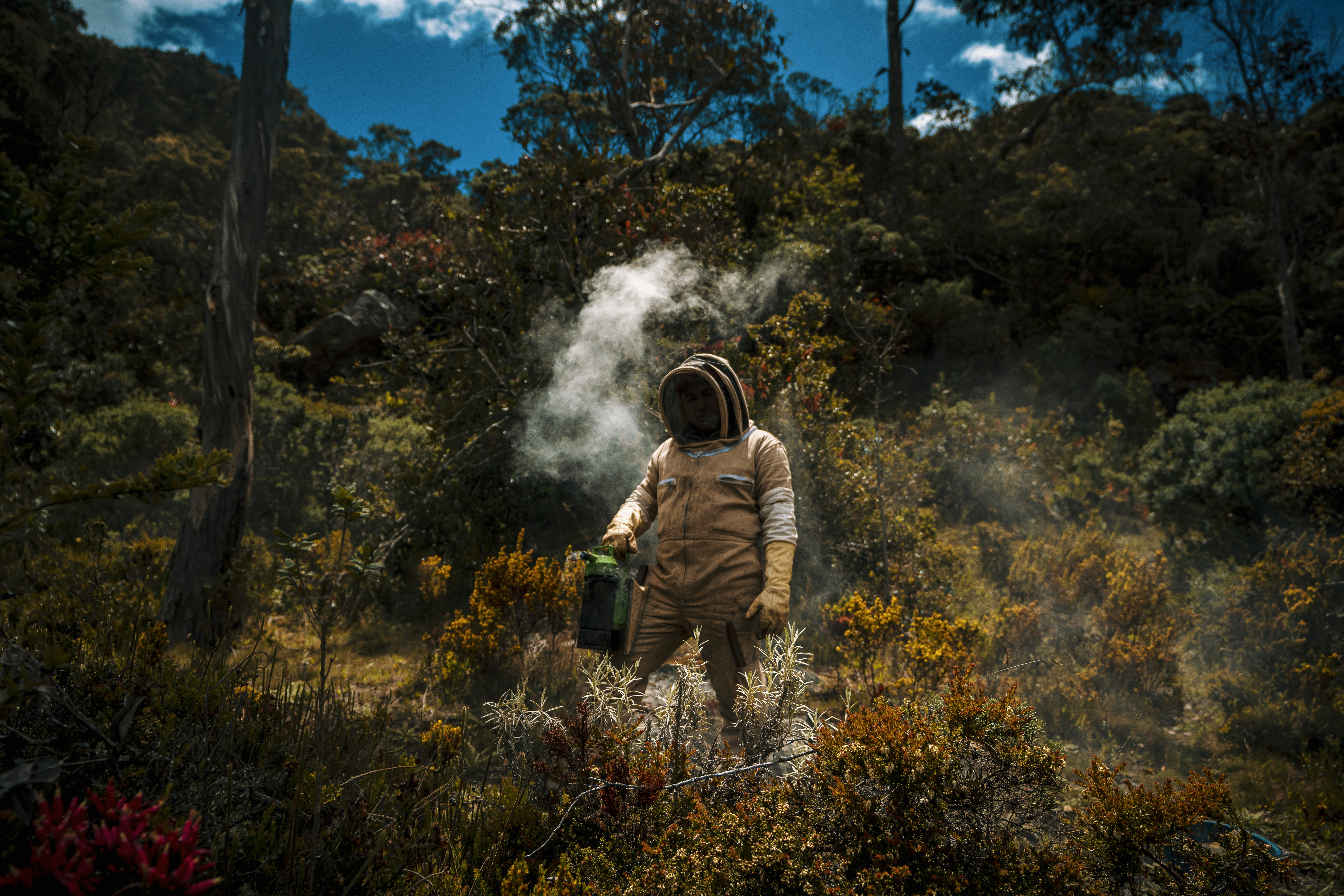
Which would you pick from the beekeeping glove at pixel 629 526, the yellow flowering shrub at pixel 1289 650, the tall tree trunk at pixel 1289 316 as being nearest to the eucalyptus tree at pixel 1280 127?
the tall tree trunk at pixel 1289 316

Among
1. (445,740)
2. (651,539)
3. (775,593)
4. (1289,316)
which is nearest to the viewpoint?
(445,740)

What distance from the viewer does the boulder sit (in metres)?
11.2

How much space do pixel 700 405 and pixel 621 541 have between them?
0.85 meters

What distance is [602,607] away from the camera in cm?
290

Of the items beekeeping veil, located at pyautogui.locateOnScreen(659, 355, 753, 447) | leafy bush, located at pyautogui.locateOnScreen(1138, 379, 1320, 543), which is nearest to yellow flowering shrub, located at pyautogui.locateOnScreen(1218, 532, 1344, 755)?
leafy bush, located at pyautogui.locateOnScreen(1138, 379, 1320, 543)

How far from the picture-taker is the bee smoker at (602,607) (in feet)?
9.46

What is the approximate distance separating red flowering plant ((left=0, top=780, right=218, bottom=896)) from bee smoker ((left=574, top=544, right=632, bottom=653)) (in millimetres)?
1844

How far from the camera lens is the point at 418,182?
66.0ft

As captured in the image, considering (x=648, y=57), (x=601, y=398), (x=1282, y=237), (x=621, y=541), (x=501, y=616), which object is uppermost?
(x=648, y=57)

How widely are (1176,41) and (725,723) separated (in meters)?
17.3

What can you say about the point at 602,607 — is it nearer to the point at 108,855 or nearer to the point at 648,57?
the point at 108,855

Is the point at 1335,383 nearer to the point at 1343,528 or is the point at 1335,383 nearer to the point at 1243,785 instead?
the point at 1343,528

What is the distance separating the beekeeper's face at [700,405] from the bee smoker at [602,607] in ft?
2.83

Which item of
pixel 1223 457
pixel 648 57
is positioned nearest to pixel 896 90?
pixel 648 57
